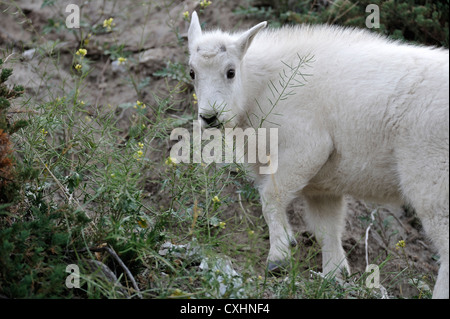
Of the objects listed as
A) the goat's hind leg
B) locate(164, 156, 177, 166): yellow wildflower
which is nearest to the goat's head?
locate(164, 156, 177, 166): yellow wildflower

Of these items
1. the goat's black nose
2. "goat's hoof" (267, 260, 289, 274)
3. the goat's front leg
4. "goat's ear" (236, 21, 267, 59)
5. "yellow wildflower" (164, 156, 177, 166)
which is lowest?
"goat's hoof" (267, 260, 289, 274)

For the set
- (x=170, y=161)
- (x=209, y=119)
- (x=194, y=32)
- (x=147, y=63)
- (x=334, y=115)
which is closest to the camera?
(x=170, y=161)

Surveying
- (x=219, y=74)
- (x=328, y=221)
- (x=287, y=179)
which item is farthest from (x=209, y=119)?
(x=328, y=221)

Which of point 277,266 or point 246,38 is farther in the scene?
point 246,38

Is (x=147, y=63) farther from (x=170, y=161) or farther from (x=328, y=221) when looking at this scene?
(x=170, y=161)

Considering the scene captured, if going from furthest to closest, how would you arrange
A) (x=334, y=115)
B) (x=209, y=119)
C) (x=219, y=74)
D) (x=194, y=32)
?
1. (x=194, y=32)
2. (x=219, y=74)
3. (x=209, y=119)
4. (x=334, y=115)

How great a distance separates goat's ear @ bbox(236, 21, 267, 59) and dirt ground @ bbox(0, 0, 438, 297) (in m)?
2.16

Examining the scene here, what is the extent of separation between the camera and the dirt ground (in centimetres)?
773

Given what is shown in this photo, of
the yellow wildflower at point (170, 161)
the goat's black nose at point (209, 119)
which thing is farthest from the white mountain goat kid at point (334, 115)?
the yellow wildflower at point (170, 161)

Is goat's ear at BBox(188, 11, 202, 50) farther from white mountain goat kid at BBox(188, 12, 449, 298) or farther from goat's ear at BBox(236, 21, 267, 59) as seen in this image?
goat's ear at BBox(236, 21, 267, 59)

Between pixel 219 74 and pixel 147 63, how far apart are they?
3231 mm

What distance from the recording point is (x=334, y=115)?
591cm

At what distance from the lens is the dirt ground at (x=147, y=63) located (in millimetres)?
7734

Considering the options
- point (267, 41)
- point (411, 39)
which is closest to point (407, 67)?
point (267, 41)
